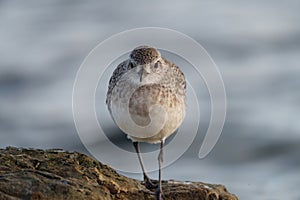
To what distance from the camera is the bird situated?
8953 mm

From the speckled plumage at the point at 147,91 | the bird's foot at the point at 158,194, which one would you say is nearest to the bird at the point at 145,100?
the speckled plumage at the point at 147,91

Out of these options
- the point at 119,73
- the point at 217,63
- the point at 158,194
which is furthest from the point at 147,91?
the point at 217,63

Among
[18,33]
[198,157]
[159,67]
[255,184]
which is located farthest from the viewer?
[18,33]

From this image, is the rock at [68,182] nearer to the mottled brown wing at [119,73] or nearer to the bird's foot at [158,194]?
the bird's foot at [158,194]

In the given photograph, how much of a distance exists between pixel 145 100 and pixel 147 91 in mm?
127

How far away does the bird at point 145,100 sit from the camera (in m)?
8.95

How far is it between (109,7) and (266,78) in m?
5.65

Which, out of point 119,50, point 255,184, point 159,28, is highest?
point 159,28

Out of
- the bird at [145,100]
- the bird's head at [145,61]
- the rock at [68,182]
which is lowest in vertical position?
the rock at [68,182]

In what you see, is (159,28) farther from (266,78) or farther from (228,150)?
(228,150)

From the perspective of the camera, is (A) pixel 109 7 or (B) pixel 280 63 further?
(A) pixel 109 7

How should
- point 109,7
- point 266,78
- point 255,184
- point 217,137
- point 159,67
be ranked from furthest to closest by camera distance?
point 109,7 < point 266,78 < point 217,137 < point 255,184 < point 159,67

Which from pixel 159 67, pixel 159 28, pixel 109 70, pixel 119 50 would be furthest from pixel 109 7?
pixel 159 67

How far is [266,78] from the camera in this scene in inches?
738
